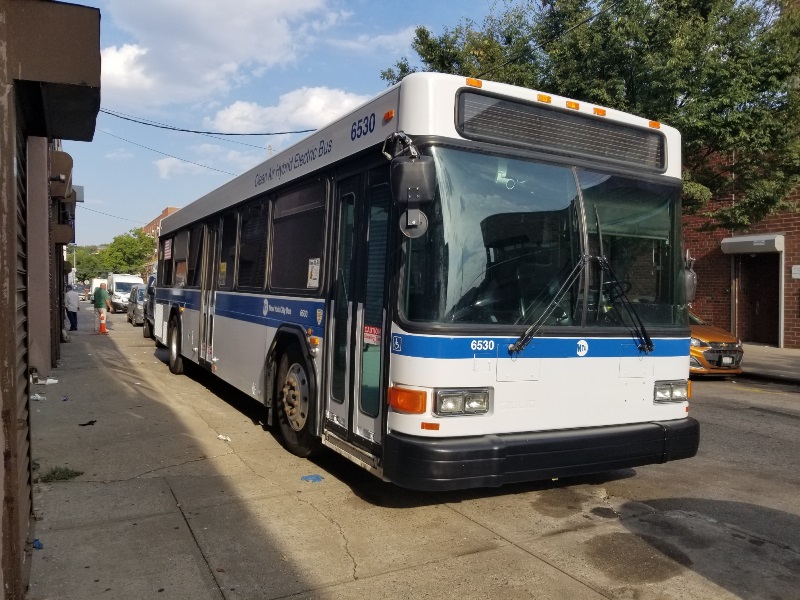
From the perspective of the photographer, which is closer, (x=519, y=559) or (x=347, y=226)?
(x=519, y=559)

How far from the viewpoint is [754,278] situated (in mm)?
20891

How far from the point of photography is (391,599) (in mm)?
3779

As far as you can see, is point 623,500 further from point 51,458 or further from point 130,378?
point 130,378

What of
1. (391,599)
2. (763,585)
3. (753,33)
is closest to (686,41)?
(753,33)

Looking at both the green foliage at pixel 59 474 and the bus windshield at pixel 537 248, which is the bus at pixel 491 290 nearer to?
the bus windshield at pixel 537 248

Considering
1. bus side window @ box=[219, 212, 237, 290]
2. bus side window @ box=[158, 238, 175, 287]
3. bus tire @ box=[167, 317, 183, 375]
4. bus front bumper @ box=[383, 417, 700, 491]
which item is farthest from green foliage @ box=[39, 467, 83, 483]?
bus side window @ box=[158, 238, 175, 287]

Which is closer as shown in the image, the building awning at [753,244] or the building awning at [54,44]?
the building awning at [54,44]

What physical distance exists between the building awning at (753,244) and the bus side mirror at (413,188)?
18245mm

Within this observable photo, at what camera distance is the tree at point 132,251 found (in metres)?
88.6

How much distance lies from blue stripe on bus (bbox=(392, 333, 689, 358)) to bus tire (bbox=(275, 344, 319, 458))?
187 cm

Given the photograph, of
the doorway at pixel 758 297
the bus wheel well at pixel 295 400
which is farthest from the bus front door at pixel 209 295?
the doorway at pixel 758 297

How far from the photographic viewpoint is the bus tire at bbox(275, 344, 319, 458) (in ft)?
20.5

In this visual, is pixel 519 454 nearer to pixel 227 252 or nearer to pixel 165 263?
pixel 227 252

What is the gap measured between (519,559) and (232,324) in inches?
215
